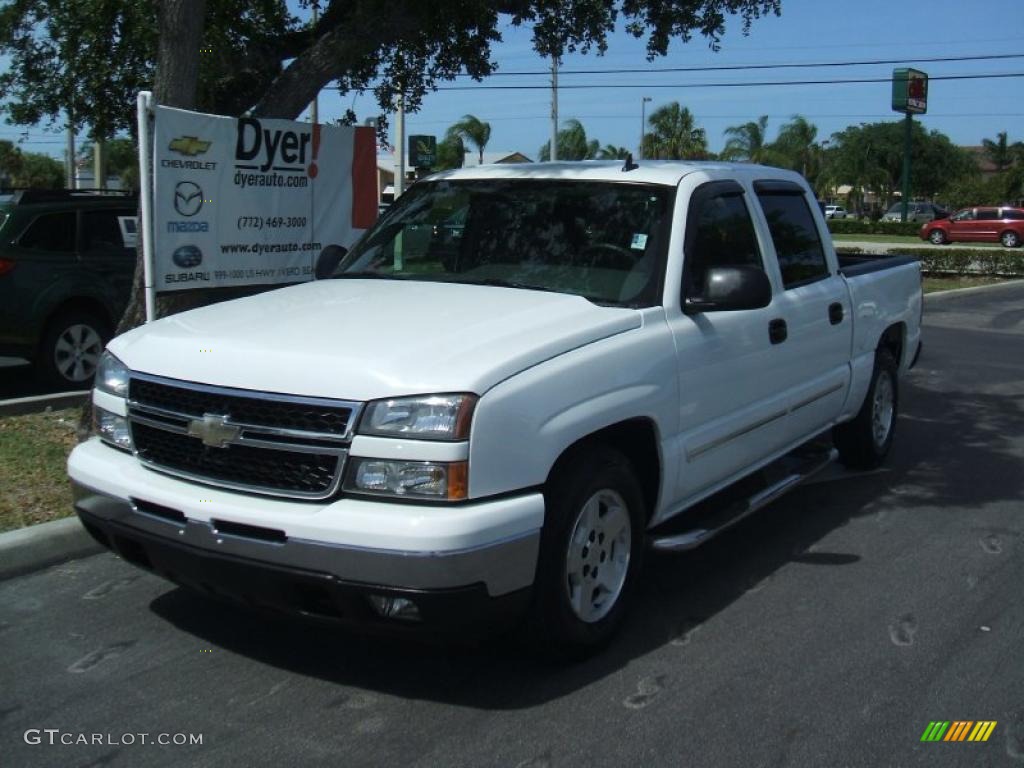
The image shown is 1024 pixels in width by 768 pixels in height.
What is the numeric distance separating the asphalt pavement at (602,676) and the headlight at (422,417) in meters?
1.03

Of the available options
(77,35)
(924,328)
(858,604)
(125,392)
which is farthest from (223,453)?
(924,328)

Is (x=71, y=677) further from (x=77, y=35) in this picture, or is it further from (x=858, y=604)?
(x=77, y=35)

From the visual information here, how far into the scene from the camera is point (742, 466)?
511cm

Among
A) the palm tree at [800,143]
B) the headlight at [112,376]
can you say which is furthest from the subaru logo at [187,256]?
the palm tree at [800,143]

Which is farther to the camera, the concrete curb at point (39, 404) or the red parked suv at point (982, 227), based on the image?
the red parked suv at point (982, 227)

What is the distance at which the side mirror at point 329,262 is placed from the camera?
18.1 feet

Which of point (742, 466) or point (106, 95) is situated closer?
point (742, 466)

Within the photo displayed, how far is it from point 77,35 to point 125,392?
7998 millimetres

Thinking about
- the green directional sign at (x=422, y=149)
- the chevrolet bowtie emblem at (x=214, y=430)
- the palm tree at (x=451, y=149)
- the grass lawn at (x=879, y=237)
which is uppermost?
the palm tree at (x=451, y=149)

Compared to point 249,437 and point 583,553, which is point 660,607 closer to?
point 583,553

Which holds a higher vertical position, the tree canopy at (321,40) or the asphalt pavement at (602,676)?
the tree canopy at (321,40)

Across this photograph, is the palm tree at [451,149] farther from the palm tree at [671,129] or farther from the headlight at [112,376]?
the headlight at [112,376]

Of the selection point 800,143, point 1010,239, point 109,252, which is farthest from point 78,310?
point 800,143

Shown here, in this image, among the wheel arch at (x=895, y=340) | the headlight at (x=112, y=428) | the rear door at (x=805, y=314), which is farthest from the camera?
the wheel arch at (x=895, y=340)
